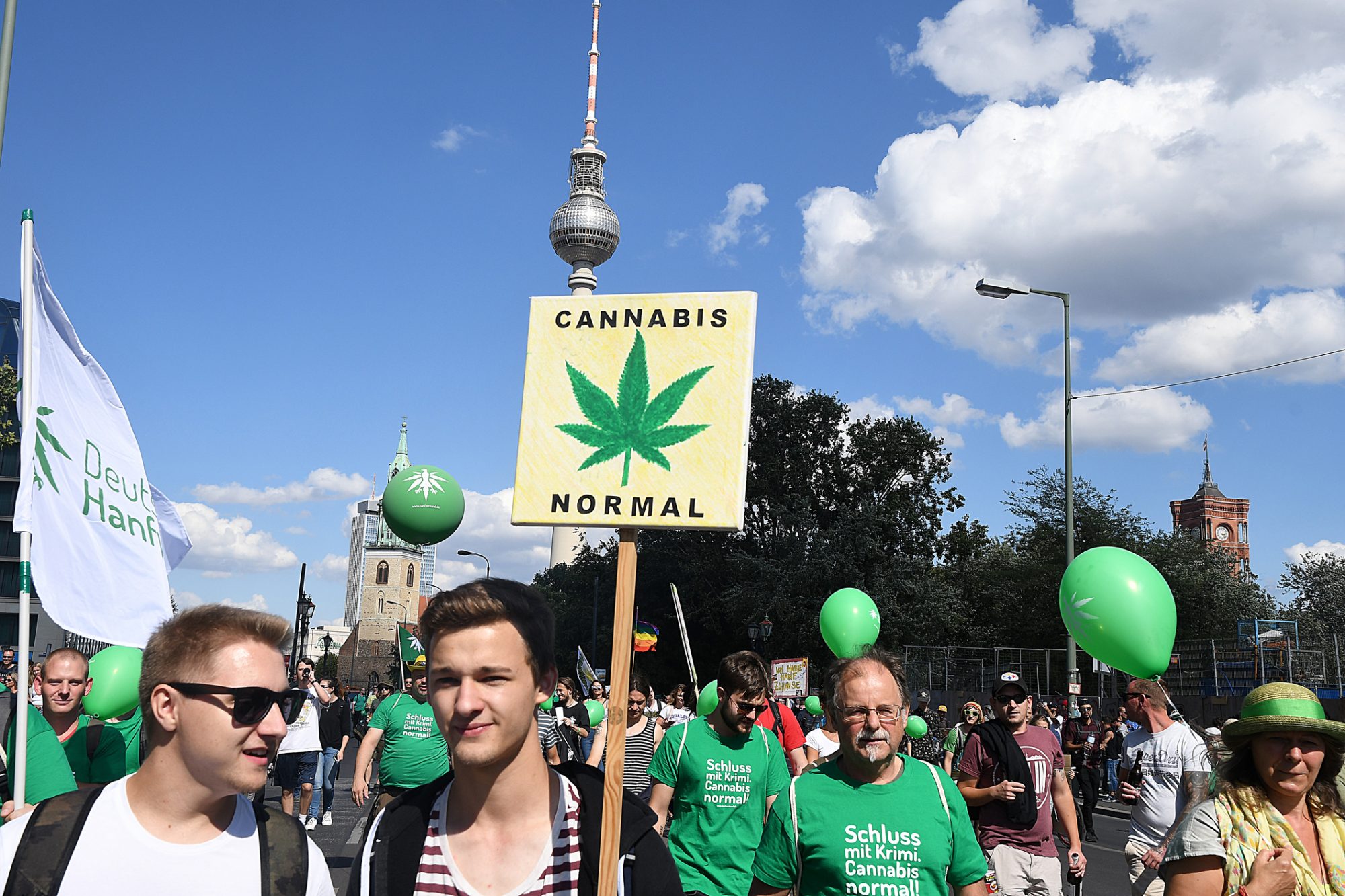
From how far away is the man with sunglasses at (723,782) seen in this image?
5176 millimetres

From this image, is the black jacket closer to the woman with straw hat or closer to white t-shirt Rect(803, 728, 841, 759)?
the woman with straw hat

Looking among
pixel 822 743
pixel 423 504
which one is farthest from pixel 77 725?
pixel 822 743

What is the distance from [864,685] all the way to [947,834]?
49cm

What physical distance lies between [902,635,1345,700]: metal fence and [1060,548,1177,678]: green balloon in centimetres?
1228

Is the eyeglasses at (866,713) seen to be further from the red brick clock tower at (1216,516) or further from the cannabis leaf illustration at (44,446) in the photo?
the red brick clock tower at (1216,516)

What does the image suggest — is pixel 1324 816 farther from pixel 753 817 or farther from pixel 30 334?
pixel 30 334

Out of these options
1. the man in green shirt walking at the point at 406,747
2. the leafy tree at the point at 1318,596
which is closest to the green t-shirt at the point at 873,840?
the man in green shirt walking at the point at 406,747

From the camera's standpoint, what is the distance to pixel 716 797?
17.4 feet

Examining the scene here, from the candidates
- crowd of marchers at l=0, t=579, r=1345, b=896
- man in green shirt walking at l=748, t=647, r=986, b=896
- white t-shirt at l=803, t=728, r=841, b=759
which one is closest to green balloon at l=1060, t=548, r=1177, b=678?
crowd of marchers at l=0, t=579, r=1345, b=896

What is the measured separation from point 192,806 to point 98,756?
3.43 metres

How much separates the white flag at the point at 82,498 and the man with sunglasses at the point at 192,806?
190 centimetres

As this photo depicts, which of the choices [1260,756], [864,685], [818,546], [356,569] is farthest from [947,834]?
[356,569]

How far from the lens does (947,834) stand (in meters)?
3.46

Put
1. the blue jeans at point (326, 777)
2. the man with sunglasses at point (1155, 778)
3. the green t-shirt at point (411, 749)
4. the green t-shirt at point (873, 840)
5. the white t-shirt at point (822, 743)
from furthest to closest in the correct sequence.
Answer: the blue jeans at point (326, 777), the white t-shirt at point (822, 743), the green t-shirt at point (411, 749), the man with sunglasses at point (1155, 778), the green t-shirt at point (873, 840)
